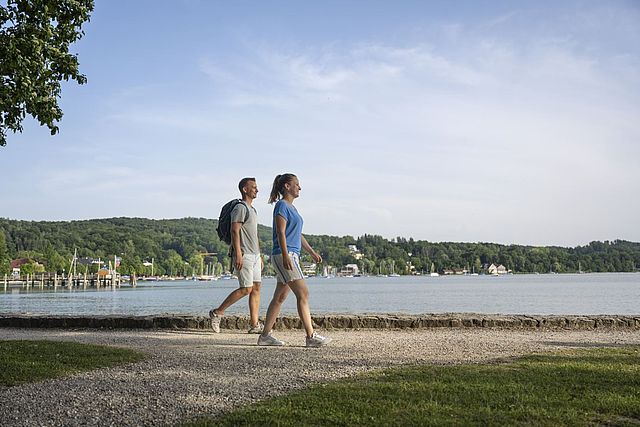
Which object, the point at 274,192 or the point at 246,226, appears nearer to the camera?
the point at 274,192

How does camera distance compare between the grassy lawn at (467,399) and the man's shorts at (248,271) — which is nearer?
the grassy lawn at (467,399)

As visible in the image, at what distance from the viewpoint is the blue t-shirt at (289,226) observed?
866 centimetres

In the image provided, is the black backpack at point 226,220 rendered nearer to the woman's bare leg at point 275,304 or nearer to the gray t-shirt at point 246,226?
the gray t-shirt at point 246,226

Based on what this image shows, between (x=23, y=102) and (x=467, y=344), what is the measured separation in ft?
24.4

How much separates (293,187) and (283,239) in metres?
0.78

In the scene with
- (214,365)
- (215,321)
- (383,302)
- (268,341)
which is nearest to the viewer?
(214,365)

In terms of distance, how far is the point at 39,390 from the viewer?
536 cm

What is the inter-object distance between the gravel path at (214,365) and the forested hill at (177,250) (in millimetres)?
77885

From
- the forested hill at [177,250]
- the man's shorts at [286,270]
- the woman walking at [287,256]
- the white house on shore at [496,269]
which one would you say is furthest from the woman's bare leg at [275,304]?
the white house on shore at [496,269]

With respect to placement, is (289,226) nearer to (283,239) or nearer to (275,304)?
(283,239)

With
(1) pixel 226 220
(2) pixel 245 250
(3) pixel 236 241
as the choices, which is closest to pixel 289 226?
(3) pixel 236 241

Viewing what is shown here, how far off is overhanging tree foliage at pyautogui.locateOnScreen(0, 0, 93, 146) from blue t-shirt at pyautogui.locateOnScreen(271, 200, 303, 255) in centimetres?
418

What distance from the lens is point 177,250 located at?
135 meters

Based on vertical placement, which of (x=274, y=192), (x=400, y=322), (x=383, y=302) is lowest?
(x=383, y=302)
